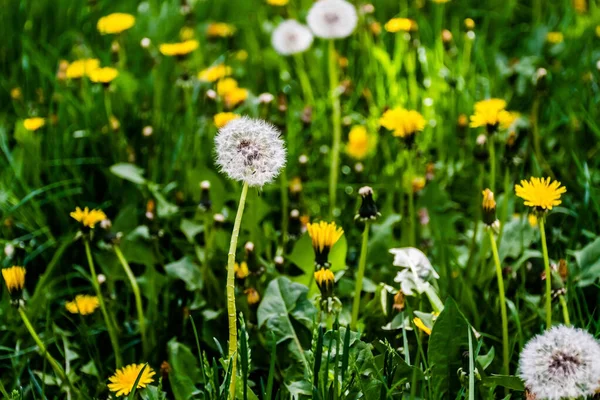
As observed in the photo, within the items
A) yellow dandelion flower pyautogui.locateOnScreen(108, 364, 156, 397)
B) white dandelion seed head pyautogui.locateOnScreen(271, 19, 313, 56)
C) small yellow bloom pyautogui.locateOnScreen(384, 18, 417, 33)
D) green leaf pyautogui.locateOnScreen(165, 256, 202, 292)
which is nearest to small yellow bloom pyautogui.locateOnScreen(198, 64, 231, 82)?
white dandelion seed head pyautogui.locateOnScreen(271, 19, 313, 56)

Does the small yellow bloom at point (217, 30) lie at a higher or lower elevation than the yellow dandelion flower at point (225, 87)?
higher

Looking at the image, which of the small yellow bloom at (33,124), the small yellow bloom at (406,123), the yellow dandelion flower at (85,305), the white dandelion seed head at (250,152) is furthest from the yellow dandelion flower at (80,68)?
the white dandelion seed head at (250,152)

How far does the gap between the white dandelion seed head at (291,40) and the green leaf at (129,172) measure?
858mm

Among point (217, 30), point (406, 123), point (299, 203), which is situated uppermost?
point (217, 30)

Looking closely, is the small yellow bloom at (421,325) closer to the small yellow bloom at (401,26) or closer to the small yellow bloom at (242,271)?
the small yellow bloom at (242,271)

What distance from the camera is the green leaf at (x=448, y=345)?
144 cm

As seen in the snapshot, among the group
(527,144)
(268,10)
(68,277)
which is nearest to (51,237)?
(68,277)

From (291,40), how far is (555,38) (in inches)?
41.5

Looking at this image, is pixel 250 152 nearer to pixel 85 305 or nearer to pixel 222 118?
pixel 85 305

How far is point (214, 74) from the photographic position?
7.97 ft

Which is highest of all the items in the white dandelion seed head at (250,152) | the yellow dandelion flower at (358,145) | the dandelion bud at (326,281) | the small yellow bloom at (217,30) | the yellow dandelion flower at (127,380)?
the small yellow bloom at (217,30)

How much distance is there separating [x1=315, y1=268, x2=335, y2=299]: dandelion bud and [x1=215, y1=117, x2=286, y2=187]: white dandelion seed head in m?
0.24

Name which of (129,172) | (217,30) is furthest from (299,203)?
(217,30)

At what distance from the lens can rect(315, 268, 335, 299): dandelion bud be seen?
1494 millimetres
